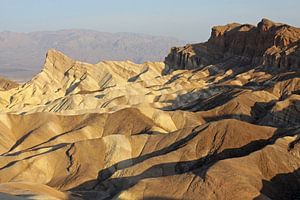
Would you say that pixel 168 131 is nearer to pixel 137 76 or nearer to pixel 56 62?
pixel 137 76

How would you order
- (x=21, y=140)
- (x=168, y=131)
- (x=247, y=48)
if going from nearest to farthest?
1. (x=168, y=131)
2. (x=21, y=140)
3. (x=247, y=48)

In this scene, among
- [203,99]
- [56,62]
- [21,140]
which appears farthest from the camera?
[56,62]

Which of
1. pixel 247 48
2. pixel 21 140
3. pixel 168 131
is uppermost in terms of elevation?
pixel 168 131

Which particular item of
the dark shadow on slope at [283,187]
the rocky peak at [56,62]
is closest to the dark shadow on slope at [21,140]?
the dark shadow on slope at [283,187]

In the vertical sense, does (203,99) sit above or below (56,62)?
above

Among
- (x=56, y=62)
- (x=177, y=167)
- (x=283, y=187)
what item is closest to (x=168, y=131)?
(x=177, y=167)

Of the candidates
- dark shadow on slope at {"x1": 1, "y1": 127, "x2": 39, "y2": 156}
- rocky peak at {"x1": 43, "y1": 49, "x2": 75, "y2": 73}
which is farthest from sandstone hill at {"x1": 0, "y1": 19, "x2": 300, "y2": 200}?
rocky peak at {"x1": 43, "y1": 49, "x2": 75, "y2": 73}

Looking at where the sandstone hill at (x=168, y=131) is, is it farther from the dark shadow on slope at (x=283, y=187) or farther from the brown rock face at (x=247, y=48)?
the brown rock face at (x=247, y=48)
